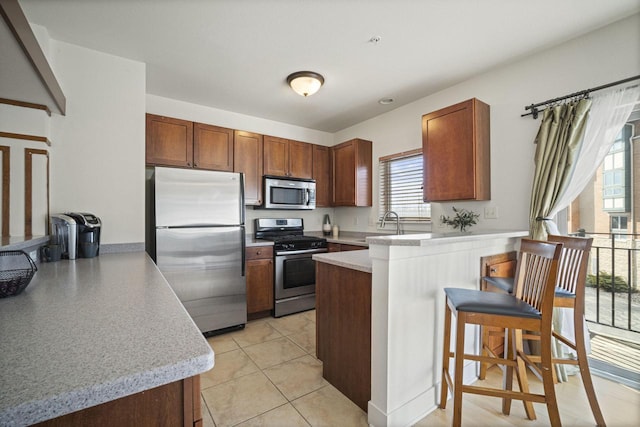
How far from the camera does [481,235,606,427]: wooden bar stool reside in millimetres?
1574

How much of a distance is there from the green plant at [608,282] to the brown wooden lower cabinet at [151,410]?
2966 mm

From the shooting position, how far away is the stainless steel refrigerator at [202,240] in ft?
8.46

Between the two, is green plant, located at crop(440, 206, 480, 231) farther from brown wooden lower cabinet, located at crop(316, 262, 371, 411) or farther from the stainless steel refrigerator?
the stainless steel refrigerator

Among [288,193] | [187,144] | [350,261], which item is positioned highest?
[187,144]

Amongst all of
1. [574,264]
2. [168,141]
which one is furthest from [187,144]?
[574,264]

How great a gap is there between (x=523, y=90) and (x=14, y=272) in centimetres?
344

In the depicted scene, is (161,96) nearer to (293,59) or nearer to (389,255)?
→ (293,59)

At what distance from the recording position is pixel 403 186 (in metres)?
3.49

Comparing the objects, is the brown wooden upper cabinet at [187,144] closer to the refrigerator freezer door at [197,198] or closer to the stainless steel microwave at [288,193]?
the refrigerator freezer door at [197,198]

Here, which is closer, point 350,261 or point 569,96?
point 350,261

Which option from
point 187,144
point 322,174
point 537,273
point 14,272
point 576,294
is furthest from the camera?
point 322,174

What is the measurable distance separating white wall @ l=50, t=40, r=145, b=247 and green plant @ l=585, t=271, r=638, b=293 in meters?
3.91

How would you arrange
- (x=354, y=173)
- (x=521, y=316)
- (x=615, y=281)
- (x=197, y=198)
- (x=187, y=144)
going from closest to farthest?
(x=521, y=316) → (x=615, y=281) → (x=197, y=198) → (x=187, y=144) → (x=354, y=173)

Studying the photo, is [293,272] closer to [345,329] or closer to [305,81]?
[345,329]
